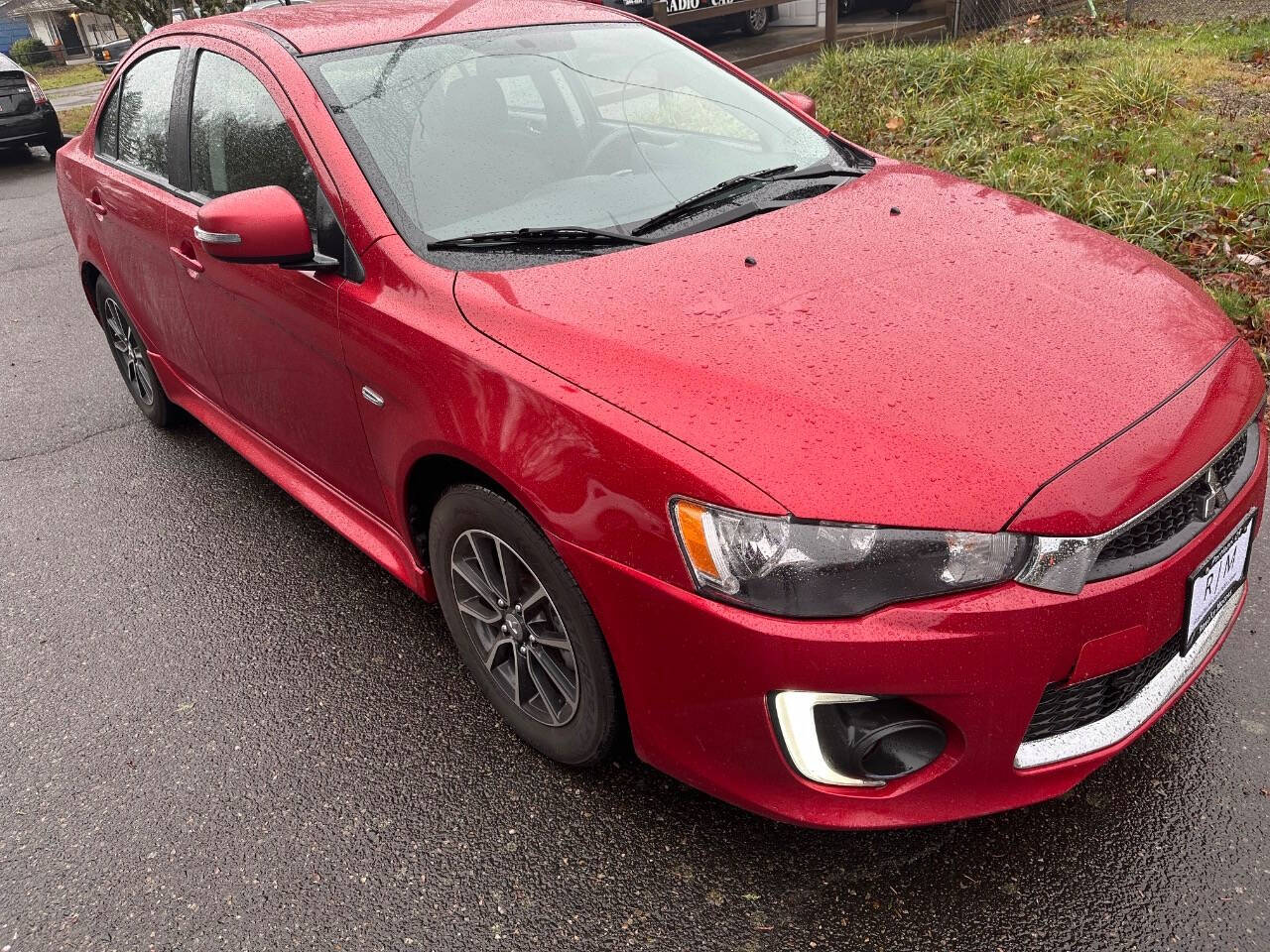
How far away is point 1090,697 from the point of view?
184cm

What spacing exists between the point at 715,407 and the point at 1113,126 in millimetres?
5486

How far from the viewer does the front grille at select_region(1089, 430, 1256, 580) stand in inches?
69.1

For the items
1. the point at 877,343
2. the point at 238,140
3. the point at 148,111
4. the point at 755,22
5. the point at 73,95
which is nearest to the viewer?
the point at 877,343

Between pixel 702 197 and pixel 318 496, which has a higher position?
pixel 702 197

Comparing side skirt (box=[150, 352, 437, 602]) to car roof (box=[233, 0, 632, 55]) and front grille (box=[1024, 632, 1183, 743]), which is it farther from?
front grille (box=[1024, 632, 1183, 743])

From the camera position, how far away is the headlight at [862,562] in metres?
1.68

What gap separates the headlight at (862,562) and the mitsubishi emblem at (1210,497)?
0.48m

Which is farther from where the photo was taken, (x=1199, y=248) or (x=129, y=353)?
(x=1199, y=248)

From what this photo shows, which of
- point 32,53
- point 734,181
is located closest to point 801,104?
point 734,181

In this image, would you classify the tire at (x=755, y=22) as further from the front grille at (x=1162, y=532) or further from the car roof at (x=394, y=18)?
the front grille at (x=1162, y=532)

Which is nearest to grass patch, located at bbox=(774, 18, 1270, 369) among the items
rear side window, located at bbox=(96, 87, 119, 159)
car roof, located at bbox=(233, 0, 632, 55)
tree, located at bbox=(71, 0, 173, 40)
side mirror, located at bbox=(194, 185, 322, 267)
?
car roof, located at bbox=(233, 0, 632, 55)

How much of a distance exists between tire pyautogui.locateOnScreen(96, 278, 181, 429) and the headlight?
334 centimetres

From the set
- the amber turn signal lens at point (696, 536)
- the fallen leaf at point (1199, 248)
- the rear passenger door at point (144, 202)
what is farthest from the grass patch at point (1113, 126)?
the rear passenger door at point (144, 202)

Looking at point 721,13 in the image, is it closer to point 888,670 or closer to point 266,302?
point 266,302
